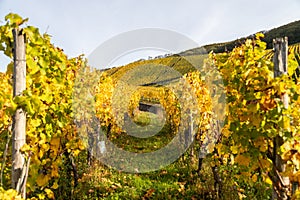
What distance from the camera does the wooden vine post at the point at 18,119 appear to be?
2.29m

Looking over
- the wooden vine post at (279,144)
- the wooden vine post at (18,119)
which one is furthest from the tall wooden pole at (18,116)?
the wooden vine post at (279,144)

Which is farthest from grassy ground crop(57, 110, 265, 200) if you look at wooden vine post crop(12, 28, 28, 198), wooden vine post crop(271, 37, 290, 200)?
wooden vine post crop(12, 28, 28, 198)

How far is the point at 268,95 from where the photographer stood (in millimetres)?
2592

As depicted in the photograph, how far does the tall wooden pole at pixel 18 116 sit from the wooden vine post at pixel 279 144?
2056 millimetres

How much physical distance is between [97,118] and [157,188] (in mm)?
3386

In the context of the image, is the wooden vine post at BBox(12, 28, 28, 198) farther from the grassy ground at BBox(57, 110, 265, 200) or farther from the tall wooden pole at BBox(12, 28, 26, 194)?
the grassy ground at BBox(57, 110, 265, 200)

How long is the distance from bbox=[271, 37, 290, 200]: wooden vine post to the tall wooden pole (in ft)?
6.75

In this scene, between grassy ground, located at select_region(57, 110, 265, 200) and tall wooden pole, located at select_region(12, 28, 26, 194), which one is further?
grassy ground, located at select_region(57, 110, 265, 200)

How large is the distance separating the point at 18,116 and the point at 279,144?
212 centimetres

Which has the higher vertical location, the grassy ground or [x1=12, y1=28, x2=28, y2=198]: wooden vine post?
[x1=12, y1=28, x2=28, y2=198]: wooden vine post

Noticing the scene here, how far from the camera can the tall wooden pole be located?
7.50 ft

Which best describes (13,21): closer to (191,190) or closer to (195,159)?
(191,190)

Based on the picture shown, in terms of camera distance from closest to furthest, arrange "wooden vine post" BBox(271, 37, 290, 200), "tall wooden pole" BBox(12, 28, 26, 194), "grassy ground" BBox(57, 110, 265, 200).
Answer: "tall wooden pole" BBox(12, 28, 26, 194) → "wooden vine post" BBox(271, 37, 290, 200) → "grassy ground" BBox(57, 110, 265, 200)

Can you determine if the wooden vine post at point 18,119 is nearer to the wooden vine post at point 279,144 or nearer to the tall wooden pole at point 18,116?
the tall wooden pole at point 18,116
